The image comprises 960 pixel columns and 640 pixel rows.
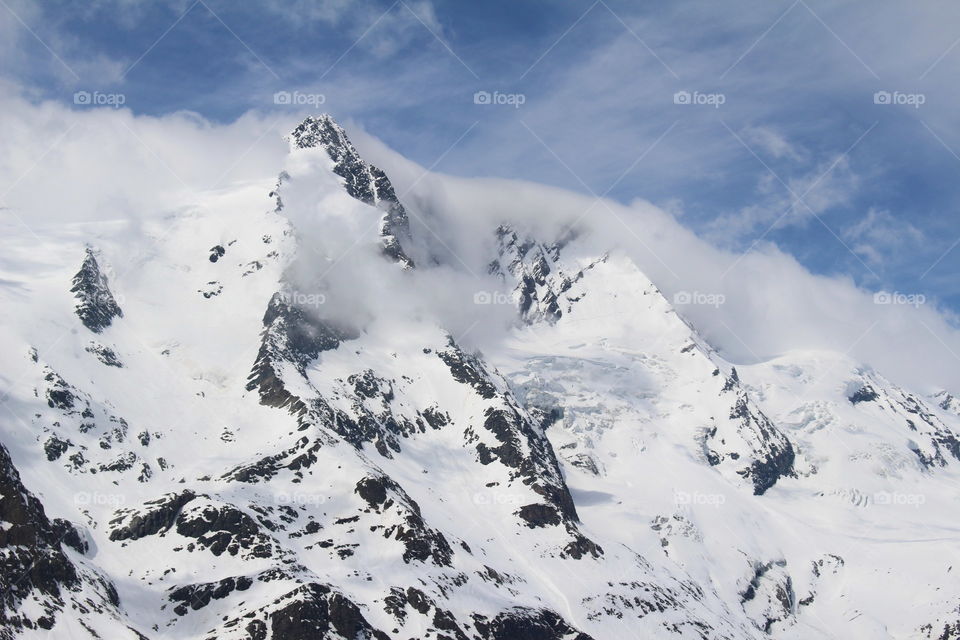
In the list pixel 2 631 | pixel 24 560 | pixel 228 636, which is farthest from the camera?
pixel 228 636

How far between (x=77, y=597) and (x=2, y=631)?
23652mm

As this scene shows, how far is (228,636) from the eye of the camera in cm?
19250

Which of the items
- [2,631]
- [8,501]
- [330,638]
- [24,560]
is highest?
[8,501]

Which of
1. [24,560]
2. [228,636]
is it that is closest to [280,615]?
[228,636]

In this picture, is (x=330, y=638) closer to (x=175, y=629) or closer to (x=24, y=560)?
(x=175, y=629)

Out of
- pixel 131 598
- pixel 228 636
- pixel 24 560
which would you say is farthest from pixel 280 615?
pixel 24 560

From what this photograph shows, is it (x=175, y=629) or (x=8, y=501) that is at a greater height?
(x=8, y=501)

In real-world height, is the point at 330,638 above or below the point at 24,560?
below

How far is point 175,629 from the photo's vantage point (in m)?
194

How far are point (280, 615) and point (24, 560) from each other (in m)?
53.0

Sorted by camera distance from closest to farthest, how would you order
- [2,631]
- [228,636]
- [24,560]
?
[2,631]
[24,560]
[228,636]

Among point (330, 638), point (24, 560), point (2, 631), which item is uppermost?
point (24, 560)

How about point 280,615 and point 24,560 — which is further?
point 280,615

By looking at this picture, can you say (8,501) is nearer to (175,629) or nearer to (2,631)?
(2,631)
